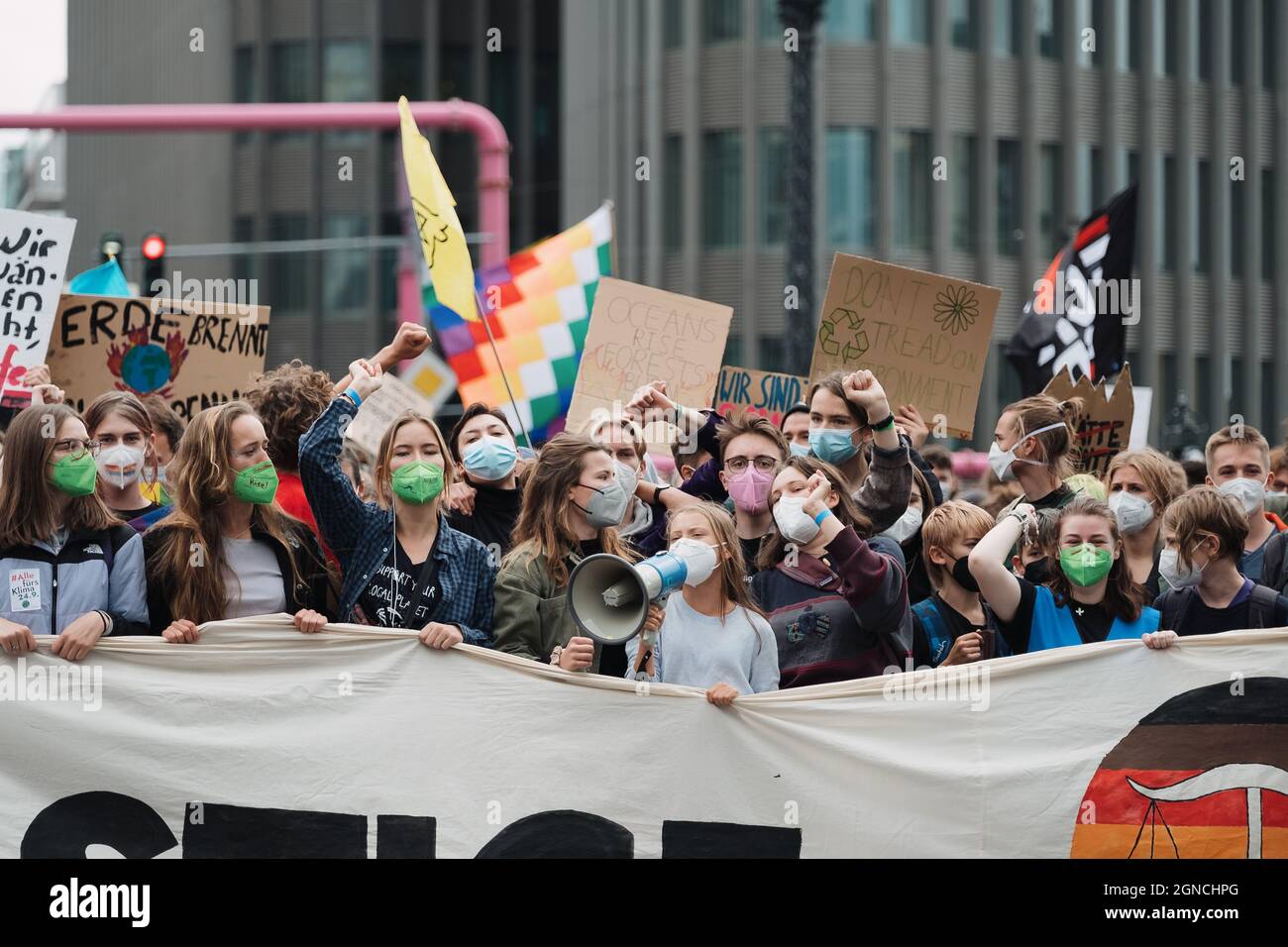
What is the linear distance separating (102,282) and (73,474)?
12.4 feet

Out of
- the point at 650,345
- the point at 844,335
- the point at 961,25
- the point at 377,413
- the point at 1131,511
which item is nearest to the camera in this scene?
the point at 1131,511

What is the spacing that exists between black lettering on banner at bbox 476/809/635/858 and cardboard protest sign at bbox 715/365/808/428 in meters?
3.57

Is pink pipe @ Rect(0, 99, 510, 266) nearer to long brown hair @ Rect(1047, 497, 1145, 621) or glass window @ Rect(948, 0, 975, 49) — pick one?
long brown hair @ Rect(1047, 497, 1145, 621)

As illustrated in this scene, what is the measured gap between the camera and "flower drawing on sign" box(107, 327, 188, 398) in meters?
8.12

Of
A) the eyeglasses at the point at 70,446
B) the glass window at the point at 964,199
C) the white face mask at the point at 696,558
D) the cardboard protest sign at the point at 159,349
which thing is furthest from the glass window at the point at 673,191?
the white face mask at the point at 696,558

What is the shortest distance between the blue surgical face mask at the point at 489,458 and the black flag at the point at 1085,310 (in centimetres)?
463

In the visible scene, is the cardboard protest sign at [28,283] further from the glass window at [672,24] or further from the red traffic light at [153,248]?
the glass window at [672,24]

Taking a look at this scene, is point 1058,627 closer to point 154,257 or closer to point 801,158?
point 801,158

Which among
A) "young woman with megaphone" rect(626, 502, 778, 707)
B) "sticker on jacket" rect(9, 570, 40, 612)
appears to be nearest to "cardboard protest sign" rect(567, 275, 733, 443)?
"young woman with megaphone" rect(626, 502, 778, 707)

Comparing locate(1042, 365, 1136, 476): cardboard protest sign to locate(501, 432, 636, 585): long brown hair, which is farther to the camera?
locate(1042, 365, 1136, 476): cardboard protest sign

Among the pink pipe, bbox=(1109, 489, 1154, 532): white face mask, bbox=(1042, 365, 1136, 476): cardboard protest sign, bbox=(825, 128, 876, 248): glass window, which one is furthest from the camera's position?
bbox=(825, 128, 876, 248): glass window

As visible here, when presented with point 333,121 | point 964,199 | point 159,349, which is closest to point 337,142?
point 964,199

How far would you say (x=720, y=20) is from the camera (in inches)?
1318

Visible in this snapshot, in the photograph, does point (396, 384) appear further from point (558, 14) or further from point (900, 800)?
point (558, 14)
